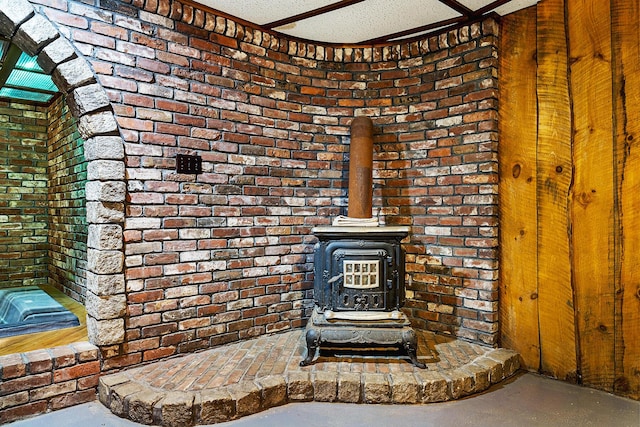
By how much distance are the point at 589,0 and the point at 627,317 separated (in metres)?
1.96

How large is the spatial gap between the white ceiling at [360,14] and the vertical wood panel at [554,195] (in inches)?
13.0

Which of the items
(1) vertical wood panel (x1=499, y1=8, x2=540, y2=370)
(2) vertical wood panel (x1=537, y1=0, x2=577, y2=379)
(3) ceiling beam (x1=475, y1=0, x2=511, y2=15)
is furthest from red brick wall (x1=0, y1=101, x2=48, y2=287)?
(2) vertical wood panel (x1=537, y1=0, x2=577, y2=379)

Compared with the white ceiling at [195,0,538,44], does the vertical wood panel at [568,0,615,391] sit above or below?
below

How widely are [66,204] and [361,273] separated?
120 inches

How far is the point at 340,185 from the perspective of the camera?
10.6 feet

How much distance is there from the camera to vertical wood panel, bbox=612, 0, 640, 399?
2.22m

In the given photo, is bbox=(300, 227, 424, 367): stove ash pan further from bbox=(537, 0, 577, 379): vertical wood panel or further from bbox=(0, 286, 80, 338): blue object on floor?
bbox=(0, 286, 80, 338): blue object on floor

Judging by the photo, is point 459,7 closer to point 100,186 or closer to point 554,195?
point 554,195

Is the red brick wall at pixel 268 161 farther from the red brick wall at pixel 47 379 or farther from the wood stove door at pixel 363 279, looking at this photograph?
the wood stove door at pixel 363 279

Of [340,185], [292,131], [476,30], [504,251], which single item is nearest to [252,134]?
[292,131]

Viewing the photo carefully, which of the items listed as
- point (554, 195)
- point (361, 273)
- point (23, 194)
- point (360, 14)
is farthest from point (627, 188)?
point (23, 194)

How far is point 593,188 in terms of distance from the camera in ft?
7.78

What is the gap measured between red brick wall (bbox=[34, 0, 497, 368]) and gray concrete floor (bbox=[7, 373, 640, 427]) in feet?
1.23

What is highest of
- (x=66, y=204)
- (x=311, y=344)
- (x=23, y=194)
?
(x=23, y=194)
